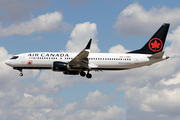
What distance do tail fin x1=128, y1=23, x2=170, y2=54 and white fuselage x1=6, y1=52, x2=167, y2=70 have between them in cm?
218

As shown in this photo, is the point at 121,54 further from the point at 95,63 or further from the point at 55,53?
the point at 55,53

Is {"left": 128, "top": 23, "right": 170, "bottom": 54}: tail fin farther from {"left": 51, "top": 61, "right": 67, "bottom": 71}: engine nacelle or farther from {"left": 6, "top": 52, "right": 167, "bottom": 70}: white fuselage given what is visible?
{"left": 51, "top": 61, "right": 67, "bottom": 71}: engine nacelle

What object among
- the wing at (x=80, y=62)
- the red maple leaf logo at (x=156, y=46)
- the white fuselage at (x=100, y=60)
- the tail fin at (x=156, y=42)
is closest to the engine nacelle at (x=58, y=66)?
the wing at (x=80, y=62)

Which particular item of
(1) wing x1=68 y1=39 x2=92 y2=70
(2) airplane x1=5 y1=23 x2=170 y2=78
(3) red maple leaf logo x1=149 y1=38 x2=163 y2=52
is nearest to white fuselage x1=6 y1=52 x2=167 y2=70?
(2) airplane x1=5 y1=23 x2=170 y2=78

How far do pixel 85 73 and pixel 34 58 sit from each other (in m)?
12.6

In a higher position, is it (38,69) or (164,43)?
(164,43)

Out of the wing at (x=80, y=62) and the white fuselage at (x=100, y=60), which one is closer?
the wing at (x=80, y=62)

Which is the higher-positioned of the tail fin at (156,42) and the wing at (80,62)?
the tail fin at (156,42)

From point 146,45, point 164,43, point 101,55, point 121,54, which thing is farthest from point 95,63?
point 164,43

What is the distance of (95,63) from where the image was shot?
6656 cm

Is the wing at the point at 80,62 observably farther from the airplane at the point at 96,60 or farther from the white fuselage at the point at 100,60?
the white fuselage at the point at 100,60

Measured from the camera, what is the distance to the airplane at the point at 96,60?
65.1 meters

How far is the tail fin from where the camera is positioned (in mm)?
69312

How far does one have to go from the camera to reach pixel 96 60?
218ft
